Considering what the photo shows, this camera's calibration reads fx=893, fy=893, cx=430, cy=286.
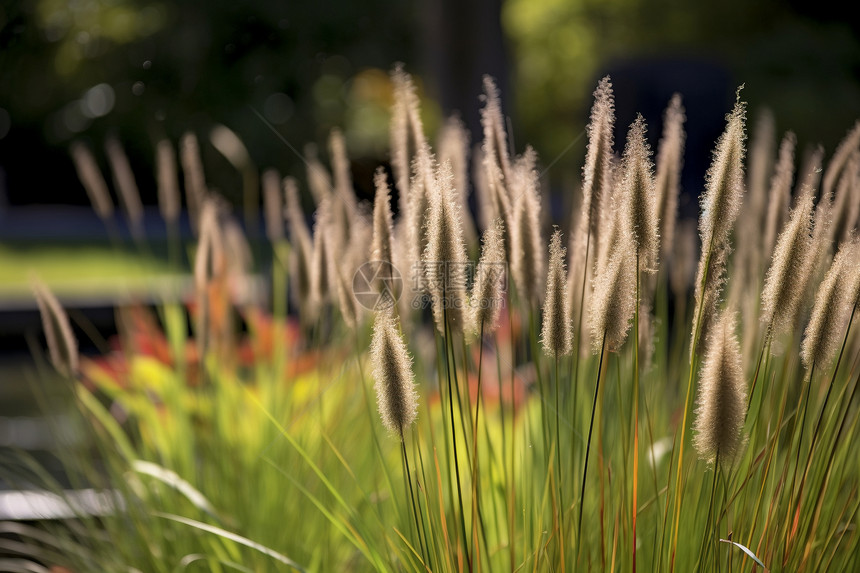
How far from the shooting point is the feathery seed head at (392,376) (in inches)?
27.2

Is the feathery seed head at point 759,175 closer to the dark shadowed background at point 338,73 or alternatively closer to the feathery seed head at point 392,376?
the feathery seed head at point 392,376

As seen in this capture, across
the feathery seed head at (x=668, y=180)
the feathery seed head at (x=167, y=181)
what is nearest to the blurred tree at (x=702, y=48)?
the feathery seed head at (x=167, y=181)

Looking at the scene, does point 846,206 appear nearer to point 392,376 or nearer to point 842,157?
point 842,157

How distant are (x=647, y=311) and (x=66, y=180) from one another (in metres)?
12.3

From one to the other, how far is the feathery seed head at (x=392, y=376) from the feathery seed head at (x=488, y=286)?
88 mm

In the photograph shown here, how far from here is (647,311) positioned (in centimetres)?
93

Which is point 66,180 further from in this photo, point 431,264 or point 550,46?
point 431,264

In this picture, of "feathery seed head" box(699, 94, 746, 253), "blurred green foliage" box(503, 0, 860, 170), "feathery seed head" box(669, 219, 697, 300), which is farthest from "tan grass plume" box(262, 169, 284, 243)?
"blurred green foliage" box(503, 0, 860, 170)

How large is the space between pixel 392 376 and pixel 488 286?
0.38 feet

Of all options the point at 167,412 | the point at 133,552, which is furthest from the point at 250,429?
the point at 133,552

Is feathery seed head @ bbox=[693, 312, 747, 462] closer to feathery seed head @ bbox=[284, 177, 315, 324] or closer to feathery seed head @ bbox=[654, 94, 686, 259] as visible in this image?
feathery seed head @ bbox=[654, 94, 686, 259]

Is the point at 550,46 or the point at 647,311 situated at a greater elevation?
the point at 550,46

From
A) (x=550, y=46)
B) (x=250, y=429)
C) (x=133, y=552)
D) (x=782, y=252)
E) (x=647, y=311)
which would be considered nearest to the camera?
(x=782, y=252)

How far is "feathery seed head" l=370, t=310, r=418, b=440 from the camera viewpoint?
690 millimetres
